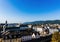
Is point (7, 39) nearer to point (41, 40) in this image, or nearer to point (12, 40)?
point (12, 40)

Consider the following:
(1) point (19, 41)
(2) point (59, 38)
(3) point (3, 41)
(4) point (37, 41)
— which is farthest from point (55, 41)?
(3) point (3, 41)

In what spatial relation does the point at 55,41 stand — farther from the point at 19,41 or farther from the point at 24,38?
the point at 24,38

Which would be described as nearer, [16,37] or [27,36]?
[16,37]

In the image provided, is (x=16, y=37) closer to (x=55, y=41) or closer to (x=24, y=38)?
(x=24, y=38)

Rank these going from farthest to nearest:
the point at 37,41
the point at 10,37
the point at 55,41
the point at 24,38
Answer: the point at 24,38, the point at 37,41, the point at 10,37, the point at 55,41

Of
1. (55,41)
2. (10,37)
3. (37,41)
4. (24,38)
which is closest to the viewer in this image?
(55,41)

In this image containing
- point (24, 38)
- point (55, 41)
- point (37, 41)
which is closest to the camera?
point (55, 41)

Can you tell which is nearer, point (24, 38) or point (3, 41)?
point (3, 41)

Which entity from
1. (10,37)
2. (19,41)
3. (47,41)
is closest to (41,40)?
(47,41)
